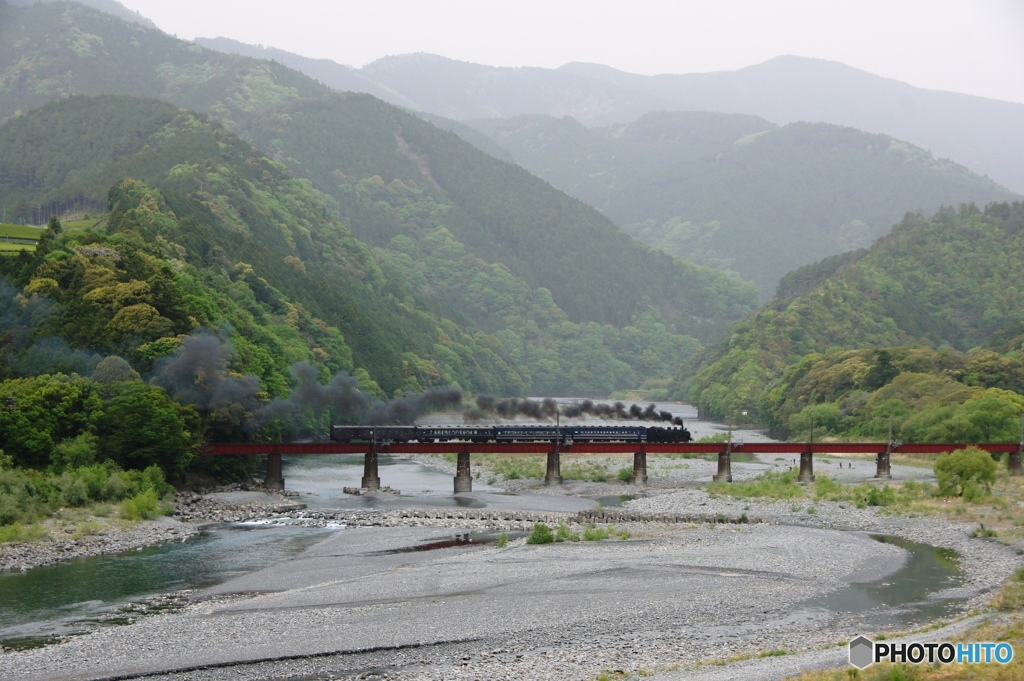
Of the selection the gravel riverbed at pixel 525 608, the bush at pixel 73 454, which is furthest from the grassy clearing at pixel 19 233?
the gravel riverbed at pixel 525 608

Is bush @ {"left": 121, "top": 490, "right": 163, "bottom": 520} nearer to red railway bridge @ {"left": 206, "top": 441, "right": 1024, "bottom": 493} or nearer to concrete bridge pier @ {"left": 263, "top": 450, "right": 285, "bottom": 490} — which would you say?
red railway bridge @ {"left": 206, "top": 441, "right": 1024, "bottom": 493}

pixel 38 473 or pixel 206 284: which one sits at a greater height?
pixel 206 284

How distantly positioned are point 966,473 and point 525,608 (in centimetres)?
5209

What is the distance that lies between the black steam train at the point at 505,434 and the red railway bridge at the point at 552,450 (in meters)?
0.53

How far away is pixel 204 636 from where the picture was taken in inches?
1807

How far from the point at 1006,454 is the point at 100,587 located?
95.5 meters

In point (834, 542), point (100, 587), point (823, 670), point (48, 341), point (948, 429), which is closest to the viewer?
point (823, 670)

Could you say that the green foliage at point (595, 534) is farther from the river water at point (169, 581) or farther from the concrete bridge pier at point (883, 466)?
the concrete bridge pier at point (883, 466)

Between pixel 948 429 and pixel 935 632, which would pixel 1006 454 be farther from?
pixel 935 632

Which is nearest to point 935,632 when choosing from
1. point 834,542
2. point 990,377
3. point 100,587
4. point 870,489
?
point 834,542

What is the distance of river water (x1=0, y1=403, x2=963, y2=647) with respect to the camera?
48.3m

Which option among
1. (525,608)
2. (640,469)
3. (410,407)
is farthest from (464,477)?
(525,608)

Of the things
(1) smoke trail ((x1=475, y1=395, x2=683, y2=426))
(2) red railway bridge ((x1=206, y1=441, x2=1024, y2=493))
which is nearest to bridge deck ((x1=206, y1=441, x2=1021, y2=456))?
(2) red railway bridge ((x1=206, y1=441, x2=1024, y2=493))

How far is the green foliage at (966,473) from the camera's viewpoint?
294 feet
